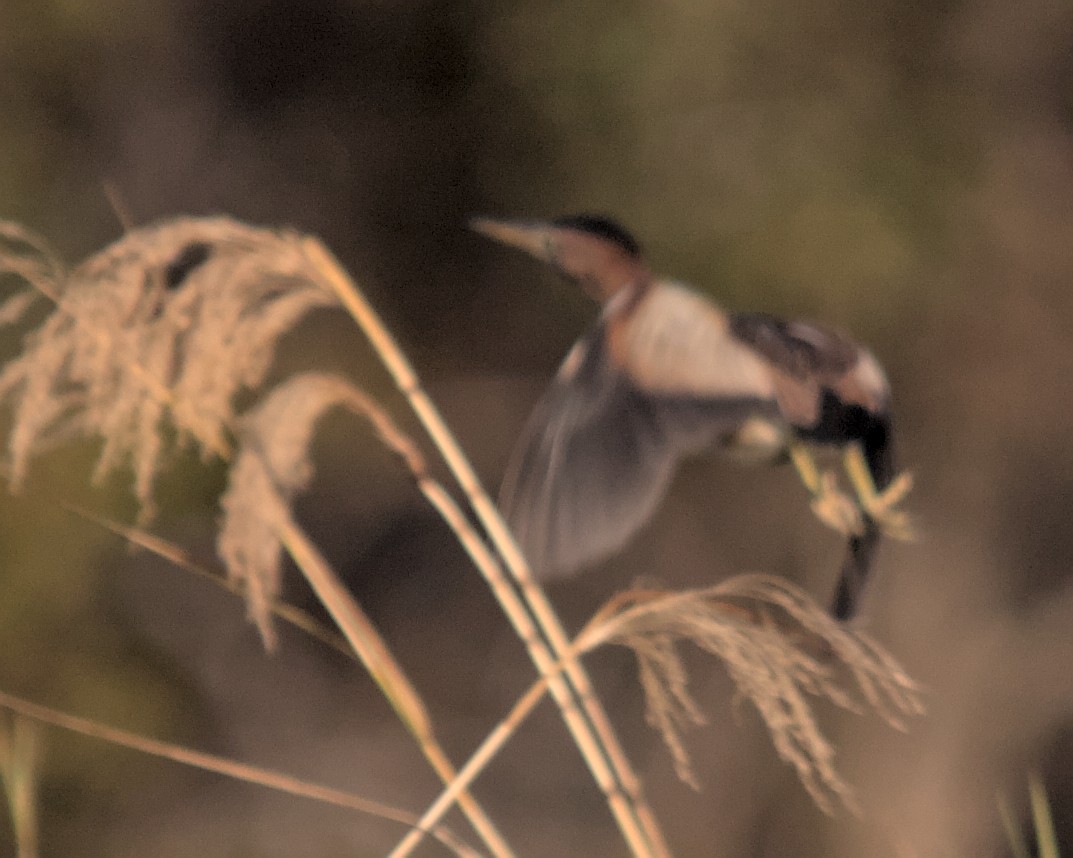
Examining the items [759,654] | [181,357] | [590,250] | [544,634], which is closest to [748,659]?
[759,654]

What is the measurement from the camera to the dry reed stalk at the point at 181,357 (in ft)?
2.37

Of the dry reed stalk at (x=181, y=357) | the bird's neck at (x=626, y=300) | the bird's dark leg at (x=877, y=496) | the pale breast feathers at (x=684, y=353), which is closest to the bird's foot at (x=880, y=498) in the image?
the bird's dark leg at (x=877, y=496)

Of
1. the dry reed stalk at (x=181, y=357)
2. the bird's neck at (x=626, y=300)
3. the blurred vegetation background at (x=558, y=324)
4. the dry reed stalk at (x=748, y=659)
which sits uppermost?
the dry reed stalk at (x=181, y=357)

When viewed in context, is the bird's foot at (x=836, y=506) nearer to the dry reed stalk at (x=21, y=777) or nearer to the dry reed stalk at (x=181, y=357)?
the dry reed stalk at (x=181, y=357)

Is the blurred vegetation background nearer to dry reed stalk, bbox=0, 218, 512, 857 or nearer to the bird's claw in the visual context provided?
the bird's claw

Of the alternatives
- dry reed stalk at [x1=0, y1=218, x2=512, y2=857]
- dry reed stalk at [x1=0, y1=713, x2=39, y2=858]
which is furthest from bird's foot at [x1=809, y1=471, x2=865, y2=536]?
dry reed stalk at [x1=0, y1=713, x2=39, y2=858]

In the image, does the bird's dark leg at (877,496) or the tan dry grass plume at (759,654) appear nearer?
the tan dry grass plume at (759,654)

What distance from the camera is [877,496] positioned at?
3.87 ft

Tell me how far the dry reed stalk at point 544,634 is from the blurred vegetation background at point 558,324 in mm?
2272

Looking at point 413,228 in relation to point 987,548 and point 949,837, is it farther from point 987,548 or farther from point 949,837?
point 949,837

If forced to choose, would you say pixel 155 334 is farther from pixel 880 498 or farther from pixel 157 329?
pixel 880 498

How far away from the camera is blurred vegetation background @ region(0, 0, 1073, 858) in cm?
307

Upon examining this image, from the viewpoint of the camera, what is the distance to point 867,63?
311 cm

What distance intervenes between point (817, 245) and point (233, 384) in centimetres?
239
